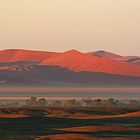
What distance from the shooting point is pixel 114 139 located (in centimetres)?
5400

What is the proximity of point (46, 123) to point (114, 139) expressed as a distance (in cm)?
1694

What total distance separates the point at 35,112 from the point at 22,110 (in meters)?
2.05

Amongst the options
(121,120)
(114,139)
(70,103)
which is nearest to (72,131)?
(114,139)

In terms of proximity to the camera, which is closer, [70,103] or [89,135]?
[89,135]

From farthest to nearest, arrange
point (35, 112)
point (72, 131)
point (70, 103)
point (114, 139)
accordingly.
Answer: point (70, 103) < point (35, 112) < point (72, 131) < point (114, 139)

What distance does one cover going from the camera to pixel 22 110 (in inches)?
3438

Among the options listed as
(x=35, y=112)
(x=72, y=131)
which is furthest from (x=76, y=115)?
(x=72, y=131)

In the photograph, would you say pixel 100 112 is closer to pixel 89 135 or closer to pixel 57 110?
pixel 57 110

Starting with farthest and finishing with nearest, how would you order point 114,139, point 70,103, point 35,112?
point 70,103
point 35,112
point 114,139

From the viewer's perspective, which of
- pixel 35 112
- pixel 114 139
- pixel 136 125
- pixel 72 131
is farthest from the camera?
pixel 35 112

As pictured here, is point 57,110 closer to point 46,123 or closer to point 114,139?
point 46,123

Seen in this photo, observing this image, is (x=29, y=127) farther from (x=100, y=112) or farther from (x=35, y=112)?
(x=100, y=112)

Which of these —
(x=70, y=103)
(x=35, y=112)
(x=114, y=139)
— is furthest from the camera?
(x=70, y=103)

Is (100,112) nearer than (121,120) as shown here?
No
